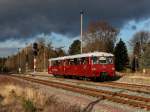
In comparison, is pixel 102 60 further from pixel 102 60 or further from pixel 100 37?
pixel 100 37

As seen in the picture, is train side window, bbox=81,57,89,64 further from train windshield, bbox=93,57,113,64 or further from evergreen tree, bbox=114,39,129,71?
evergreen tree, bbox=114,39,129,71

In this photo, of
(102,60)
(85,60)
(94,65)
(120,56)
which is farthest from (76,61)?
(120,56)

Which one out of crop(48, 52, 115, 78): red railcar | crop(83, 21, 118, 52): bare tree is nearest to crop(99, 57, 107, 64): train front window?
crop(48, 52, 115, 78): red railcar

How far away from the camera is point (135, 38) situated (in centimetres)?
11731

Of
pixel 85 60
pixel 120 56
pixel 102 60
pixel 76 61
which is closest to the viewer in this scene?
pixel 102 60

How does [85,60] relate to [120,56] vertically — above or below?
below

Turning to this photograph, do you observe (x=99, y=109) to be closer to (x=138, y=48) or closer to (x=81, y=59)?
(x=81, y=59)

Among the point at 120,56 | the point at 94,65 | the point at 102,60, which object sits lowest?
the point at 94,65

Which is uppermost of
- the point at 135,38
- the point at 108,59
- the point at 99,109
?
the point at 135,38

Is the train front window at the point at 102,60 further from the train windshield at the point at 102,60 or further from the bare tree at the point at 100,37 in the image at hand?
the bare tree at the point at 100,37

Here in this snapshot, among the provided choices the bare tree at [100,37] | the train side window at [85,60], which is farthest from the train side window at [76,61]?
the bare tree at [100,37]

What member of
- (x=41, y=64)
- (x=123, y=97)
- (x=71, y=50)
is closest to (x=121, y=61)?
(x=41, y=64)

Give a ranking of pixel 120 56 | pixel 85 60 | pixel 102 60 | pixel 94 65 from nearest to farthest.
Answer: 1. pixel 94 65
2. pixel 102 60
3. pixel 85 60
4. pixel 120 56

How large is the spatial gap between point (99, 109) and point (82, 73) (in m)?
21.1
